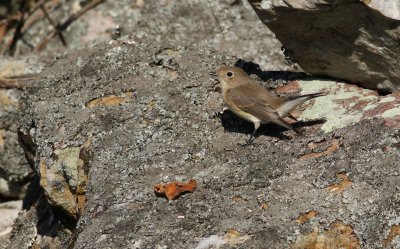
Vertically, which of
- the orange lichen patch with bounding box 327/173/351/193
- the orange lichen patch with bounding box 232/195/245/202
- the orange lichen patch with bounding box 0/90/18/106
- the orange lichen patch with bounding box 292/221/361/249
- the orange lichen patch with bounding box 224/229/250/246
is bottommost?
the orange lichen patch with bounding box 0/90/18/106

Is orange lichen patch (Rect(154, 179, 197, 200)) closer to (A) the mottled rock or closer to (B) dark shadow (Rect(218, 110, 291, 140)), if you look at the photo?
(B) dark shadow (Rect(218, 110, 291, 140))

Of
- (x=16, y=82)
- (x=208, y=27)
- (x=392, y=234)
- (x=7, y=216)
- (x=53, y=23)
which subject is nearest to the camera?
(x=392, y=234)

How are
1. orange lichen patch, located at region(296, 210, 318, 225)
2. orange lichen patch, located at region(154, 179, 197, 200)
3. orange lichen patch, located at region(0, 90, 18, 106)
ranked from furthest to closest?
orange lichen patch, located at region(0, 90, 18, 106) < orange lichen patch, located at region(154, 179, 197, 200) < orange lichen patch, located at region(296, 210, 318, 225)

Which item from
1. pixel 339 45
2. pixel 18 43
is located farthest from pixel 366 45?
pixel 18 43

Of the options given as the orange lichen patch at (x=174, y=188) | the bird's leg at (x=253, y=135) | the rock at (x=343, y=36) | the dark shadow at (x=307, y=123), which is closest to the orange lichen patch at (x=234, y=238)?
the orange lichen patch at (x=174, y=188)

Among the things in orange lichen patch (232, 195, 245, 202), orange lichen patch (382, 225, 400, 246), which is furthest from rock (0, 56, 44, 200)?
orange lichen patch (382, 225, 400, 246)

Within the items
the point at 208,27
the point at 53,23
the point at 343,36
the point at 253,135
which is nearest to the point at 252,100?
the point at 253,135

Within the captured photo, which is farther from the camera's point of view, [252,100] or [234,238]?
[252,100]

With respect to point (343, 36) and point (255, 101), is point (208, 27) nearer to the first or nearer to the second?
point (255, 101)
